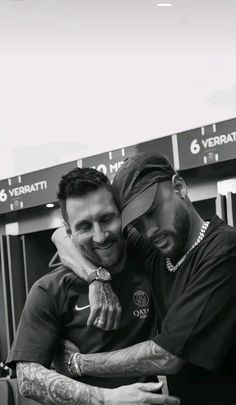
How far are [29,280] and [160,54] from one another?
117 cm

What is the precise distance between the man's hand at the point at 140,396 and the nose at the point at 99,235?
35 cm

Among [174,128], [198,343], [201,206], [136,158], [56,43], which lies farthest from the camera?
[56,43]

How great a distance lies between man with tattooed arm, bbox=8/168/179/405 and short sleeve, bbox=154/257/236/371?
0.17 meters

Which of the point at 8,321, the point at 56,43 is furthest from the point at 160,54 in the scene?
the point at 8,321

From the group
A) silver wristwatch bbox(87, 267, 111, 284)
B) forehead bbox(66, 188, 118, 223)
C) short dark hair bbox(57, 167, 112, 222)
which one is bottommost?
silver wristwatch bbox(87, 267, 111, 284)

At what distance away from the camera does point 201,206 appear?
2854mm

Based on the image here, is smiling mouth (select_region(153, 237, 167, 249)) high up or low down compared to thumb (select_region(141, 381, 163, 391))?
up

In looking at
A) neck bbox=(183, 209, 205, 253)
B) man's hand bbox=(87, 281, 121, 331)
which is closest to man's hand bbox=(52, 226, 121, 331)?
man's hand bbox=(87, 281, 121, 331)

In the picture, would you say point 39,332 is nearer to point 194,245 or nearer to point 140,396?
point 140,396

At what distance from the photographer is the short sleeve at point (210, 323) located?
1626mm

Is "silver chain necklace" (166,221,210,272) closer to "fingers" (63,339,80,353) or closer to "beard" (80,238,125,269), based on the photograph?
"beard" (80,238,125,269)

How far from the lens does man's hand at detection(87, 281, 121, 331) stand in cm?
178

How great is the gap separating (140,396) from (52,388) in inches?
9.4

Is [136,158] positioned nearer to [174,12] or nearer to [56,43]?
[174,12]
